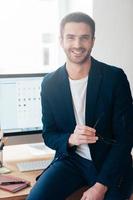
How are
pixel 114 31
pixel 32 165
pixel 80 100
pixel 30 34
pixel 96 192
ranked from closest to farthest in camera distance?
pixel 96 192 < pixel 80 100 < pixel 32 165 < pixel 114 31 < pixel 30 34

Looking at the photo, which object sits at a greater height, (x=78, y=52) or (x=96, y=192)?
(x=78, y=52)

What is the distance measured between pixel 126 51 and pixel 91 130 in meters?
0.85

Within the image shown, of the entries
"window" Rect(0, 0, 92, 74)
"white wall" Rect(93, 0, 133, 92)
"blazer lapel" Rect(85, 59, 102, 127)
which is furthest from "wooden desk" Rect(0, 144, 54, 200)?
"white wall" Rect(93, 0, 133, 92)

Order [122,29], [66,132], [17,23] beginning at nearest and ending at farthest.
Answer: [66,132] < [122,29] < [17,23]

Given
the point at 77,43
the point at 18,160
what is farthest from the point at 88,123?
the point at 18,160

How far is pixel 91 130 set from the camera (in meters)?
1.47

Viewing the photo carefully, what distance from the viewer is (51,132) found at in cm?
165

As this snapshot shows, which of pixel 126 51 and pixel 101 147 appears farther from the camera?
pixel 126 51

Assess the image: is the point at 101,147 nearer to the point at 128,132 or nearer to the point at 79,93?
the point at 128,132

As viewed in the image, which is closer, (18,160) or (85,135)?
(85,135)

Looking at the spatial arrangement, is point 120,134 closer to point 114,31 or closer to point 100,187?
point 100,187

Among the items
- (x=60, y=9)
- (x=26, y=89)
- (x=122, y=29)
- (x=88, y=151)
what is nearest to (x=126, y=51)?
(x=122, y=29)

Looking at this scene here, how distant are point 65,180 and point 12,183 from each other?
0.22 meters

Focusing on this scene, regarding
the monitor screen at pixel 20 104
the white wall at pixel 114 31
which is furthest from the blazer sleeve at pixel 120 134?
the white wall at pixel 114 31
